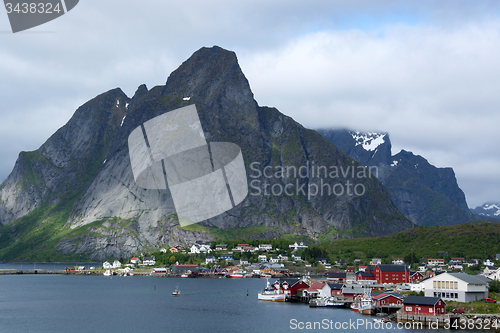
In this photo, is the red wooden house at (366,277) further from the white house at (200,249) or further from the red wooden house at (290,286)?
the white house at (200,249)

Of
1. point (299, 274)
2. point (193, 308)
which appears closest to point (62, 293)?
point (193, 308)

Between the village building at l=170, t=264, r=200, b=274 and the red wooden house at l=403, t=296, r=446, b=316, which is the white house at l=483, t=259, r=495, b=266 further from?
the village building at l=170, t=264, r=200, b=274

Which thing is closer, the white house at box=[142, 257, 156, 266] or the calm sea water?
the calm sea water

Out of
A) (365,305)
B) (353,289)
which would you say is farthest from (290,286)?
(365,305)

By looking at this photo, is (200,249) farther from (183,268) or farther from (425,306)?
(425,306)

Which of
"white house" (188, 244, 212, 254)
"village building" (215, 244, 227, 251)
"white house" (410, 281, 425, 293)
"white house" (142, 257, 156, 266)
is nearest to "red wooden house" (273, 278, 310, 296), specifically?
"white house" (410, 281, 425, 293)

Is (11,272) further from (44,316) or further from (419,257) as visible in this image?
(419,257)

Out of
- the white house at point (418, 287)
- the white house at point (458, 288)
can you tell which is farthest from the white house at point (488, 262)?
the white house at point (458, 288)
